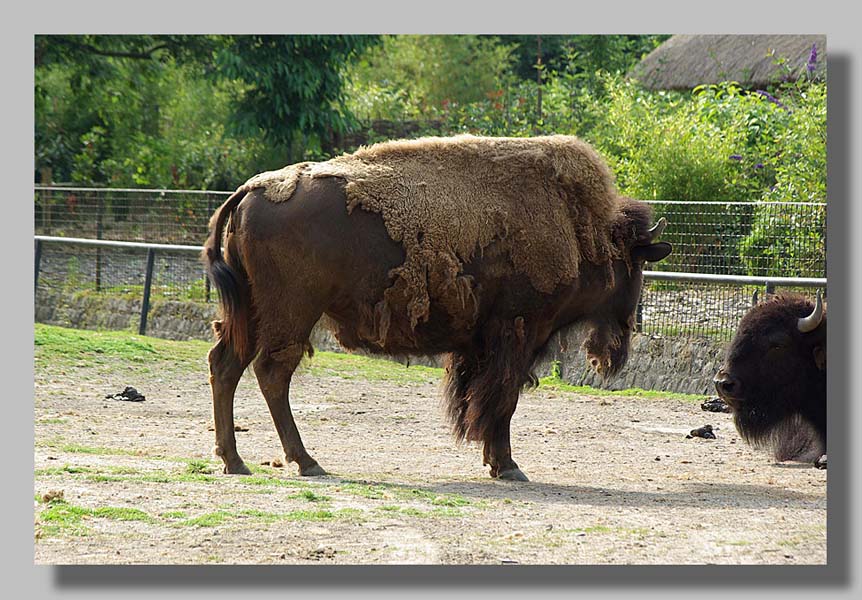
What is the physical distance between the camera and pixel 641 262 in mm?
9555

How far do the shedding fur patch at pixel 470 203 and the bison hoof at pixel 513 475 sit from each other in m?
1.09

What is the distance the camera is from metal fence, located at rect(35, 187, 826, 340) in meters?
12.7

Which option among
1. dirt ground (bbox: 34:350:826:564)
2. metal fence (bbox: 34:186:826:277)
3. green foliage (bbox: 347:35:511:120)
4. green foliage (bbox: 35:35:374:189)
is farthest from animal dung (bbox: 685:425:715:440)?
green foliage (bbox: 347:35:511:120)

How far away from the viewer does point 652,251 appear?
30.8 ft

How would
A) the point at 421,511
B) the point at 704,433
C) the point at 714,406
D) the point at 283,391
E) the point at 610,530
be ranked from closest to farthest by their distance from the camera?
the point at 610,530
the point at 421,511
the point at 283,391
the point at 704,433
the point at 714,406

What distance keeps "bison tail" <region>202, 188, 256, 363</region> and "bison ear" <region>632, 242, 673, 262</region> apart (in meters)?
3.01

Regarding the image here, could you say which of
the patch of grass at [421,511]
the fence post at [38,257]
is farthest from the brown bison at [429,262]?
the fence post at [38,257]

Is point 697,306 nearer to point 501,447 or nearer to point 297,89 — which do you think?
point 501,447

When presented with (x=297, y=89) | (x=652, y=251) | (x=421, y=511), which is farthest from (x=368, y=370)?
(x=421, y=511)

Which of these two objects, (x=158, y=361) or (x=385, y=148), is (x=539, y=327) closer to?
(x=385, y=148)

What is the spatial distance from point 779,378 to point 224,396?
13.3 ft

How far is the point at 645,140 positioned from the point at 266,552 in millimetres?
11393

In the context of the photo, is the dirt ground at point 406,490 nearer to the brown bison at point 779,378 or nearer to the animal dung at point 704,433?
the animal dung at point 704,433

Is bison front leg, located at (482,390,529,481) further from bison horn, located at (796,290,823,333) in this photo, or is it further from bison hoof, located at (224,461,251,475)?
bison horn, located at (796,290,823,333)
